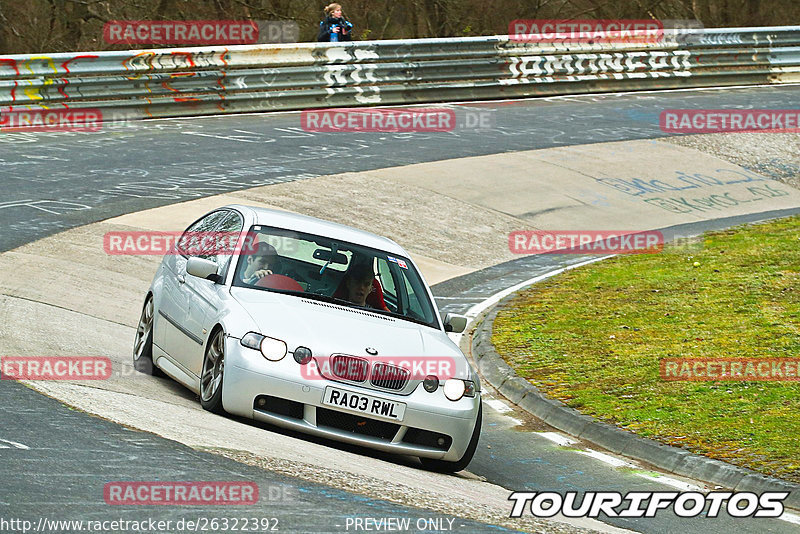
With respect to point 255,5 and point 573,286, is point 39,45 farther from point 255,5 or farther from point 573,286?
point 573,286

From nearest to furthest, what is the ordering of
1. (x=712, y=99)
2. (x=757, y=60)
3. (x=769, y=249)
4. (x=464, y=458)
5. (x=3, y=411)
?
(x=3, y=411)
(x=464, y=458)
(x=769, y=249)
(x=712, y=99)
(x=757, y=60)

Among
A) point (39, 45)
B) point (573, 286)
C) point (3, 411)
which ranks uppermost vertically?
point (39, 45)

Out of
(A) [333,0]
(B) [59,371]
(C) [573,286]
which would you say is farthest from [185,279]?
(A) [333,0]

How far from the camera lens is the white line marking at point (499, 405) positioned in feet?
33.5

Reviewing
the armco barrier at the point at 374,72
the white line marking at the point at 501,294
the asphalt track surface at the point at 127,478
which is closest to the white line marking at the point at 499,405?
the white line marking at the point at 501,294

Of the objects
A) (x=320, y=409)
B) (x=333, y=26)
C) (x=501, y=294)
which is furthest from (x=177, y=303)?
(x=333, y=26)

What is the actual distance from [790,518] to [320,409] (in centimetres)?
301

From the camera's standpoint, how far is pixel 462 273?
16000mm

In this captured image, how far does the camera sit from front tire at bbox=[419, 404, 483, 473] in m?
7.88

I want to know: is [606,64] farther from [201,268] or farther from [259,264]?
[201,268]

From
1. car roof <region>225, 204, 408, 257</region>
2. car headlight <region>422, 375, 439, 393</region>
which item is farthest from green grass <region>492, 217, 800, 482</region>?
car roof <region>225, 204, 408, 257</region>

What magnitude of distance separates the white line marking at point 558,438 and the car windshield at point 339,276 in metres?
1.41

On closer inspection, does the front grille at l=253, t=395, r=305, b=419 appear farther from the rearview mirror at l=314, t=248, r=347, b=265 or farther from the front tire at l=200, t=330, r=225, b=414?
the rearview mirror at l=314, t=248, r=347, b=265

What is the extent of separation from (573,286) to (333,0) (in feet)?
78.8
